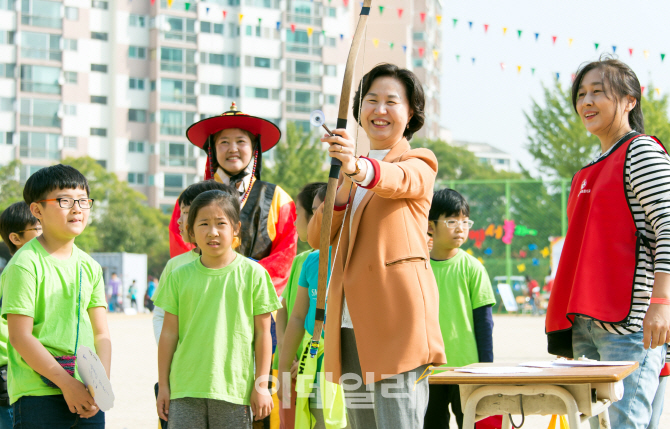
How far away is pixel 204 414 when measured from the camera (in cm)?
315

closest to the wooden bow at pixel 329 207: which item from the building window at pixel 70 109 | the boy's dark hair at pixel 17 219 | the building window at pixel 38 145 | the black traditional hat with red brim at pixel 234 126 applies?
the black traditional hat with red brim at pixel 234 126

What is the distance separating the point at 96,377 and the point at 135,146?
47.2m

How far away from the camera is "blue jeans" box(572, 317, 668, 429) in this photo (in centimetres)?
283

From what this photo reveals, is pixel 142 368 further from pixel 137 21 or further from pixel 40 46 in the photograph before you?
pixel 137 21

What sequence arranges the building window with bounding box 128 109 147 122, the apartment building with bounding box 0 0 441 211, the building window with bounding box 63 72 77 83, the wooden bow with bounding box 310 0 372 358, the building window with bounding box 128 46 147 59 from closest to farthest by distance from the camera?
the wooden bow with bounding box 310 0 372 358 < the apartment building with bounding box 0 0 441 211 < the building window with bounding box 63 72 77 83 < the building window with bounding box 128 46 147 59 < the building window with bounding box 128 109 147 122

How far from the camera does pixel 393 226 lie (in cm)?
267

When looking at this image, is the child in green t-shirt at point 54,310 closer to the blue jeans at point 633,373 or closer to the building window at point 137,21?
the blue jeans at point 633,373

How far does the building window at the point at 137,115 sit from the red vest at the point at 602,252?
47423mm

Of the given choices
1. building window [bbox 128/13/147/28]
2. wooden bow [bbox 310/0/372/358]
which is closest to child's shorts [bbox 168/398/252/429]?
wooden bow [bbox 310/0/372/358]

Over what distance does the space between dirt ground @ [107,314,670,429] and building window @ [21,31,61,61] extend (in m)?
32.5

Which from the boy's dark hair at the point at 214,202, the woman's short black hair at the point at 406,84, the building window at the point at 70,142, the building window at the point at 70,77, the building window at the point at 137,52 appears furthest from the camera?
the building window at the point at 137,52

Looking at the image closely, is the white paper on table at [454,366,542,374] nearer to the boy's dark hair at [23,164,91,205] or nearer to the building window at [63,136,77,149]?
the boy's dark hair at [23,164,91,205]

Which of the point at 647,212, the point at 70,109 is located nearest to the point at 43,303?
the point at 647,212

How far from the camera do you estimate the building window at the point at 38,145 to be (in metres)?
44.7
